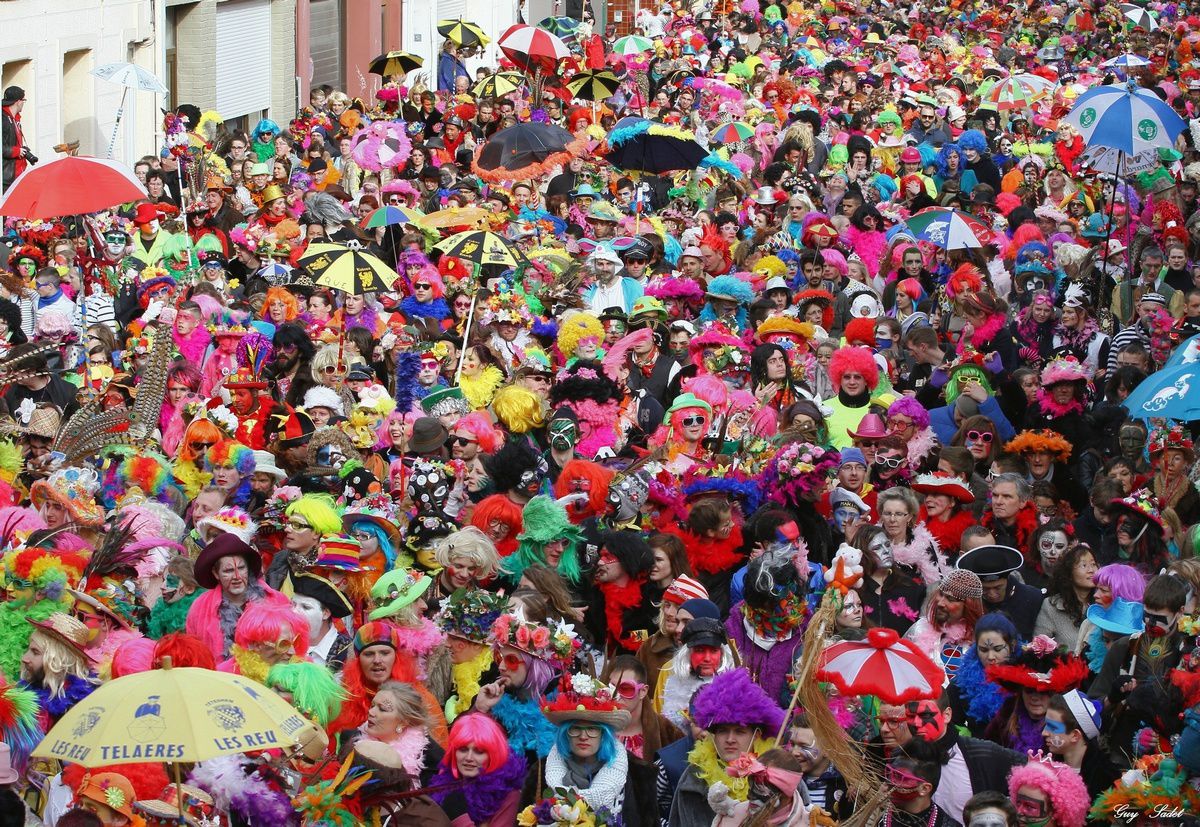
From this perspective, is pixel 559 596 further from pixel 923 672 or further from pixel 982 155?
pixel 982 155

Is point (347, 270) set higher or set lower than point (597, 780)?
lower

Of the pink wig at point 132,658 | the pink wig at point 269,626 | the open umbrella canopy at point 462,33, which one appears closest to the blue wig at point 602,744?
the pink wig at point 269,626

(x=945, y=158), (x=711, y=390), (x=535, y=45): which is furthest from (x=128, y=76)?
(x=711, y=390)

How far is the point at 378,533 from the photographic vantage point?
993 centimetres

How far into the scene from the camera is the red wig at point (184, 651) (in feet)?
25.6

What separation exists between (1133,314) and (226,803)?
10049mm

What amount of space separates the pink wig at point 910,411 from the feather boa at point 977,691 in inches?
125

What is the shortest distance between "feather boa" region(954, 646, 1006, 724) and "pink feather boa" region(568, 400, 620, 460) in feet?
11.2

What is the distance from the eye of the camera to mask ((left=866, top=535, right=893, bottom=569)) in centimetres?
974

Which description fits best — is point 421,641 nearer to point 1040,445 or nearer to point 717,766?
point 717,766

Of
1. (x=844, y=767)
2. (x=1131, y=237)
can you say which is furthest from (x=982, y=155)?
(x=844, y=767)

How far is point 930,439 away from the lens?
11.8 meters

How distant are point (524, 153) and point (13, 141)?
6657 mm

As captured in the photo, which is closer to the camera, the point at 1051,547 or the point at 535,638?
the point at 535,638
